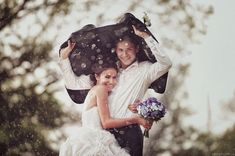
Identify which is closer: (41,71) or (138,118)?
(138,118)

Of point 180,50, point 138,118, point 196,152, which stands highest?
point 180,50

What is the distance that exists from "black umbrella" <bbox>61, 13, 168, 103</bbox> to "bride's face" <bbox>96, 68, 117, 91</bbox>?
0.26 ft

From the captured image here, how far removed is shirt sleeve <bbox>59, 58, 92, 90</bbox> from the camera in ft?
15.6

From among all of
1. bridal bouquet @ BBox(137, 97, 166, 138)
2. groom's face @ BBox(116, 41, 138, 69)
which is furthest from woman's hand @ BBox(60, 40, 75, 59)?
bridal bouquet @ BBox(137, 97, 166, 138)

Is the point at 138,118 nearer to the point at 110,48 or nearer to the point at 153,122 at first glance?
the point at 153,122

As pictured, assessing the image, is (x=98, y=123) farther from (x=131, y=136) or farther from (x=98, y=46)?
(x=98, y=46)

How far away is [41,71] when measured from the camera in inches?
192

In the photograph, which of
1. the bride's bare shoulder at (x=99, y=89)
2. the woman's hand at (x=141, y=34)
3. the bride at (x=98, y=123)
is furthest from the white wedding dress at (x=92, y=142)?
the woman's hand at (x=141, y=34)

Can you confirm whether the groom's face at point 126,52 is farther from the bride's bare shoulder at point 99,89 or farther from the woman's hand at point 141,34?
the bride's bare shoulder at point 99,89

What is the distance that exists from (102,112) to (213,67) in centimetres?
93

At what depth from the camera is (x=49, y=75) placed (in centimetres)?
486

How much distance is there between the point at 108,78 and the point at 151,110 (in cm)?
44

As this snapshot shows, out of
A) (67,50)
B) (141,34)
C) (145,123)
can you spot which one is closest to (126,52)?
(141,34)

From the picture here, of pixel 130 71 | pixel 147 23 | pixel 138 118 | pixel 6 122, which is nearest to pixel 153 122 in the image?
pixel 138 118
